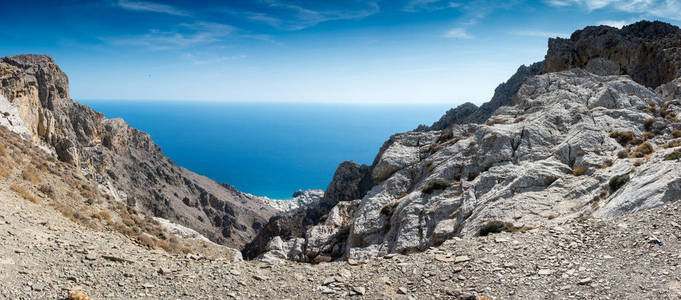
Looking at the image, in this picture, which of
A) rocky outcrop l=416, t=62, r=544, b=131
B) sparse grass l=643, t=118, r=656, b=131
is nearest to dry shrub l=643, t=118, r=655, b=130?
sparse grass l=643, t=118, r=656, b=131

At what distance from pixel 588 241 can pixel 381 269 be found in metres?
7.26

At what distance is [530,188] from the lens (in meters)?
19.2

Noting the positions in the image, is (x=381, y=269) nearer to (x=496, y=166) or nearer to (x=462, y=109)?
(x=496, y=166)

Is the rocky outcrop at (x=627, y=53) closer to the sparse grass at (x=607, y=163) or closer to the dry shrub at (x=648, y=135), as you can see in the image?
the dry shrub at (x=648, y=135)

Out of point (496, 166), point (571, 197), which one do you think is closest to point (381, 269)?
point (571, 197)

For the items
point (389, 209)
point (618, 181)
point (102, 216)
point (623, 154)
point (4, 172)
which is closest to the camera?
point (618, 181)

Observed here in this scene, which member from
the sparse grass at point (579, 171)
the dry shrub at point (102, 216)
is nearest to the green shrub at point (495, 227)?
the sparse grass at point (579, 171)

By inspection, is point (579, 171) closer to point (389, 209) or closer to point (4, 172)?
point (389, 209)

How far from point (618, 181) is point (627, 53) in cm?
5368

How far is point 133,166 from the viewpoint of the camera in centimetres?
12312

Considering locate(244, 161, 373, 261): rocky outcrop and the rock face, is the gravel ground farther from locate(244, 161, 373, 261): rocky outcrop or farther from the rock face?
the rock face

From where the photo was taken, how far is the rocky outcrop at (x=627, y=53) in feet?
157

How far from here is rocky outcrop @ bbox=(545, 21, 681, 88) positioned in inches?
1882

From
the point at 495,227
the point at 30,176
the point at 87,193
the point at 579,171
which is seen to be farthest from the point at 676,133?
the point at 30,176
